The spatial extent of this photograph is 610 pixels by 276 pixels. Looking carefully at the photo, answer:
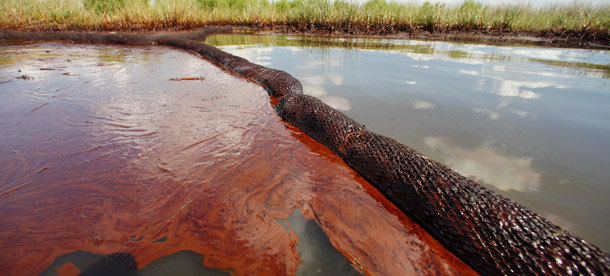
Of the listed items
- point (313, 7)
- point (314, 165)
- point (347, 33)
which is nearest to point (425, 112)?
point (314, 165)

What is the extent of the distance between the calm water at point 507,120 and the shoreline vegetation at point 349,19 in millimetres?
9437

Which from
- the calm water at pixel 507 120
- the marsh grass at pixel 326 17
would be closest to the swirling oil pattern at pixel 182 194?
the calm water at pixel 507 120

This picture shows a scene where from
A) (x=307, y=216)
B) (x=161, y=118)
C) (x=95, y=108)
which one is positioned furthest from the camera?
(x=95, y=108)

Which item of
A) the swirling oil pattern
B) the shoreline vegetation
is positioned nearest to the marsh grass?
the shoreline vegetation

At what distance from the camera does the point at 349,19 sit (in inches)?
547

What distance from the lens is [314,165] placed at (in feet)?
6.79

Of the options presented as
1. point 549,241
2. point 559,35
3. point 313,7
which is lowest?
point 549,241

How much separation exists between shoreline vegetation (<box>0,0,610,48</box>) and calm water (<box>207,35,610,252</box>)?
944 cm

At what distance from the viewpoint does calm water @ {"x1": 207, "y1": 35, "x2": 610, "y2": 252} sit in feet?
5.67

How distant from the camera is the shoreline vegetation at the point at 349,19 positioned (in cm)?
1079

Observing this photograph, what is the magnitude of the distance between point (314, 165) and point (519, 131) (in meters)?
2.38

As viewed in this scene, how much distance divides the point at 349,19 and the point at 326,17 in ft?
4.69

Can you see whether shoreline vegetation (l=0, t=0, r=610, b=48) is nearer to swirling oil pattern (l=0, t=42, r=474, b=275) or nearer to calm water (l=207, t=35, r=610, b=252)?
calm water (l=207, t=35, r=610, b=252)

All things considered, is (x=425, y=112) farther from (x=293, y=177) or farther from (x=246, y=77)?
(x=246, y=77)
